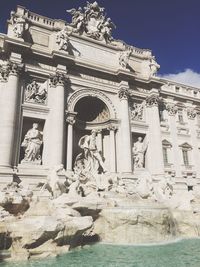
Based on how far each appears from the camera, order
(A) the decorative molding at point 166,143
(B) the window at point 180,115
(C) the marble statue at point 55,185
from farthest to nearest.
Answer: (B) the window at point 180,115
(A) the decorative molding at point 166,143
(C) the marble statue at point 55,185

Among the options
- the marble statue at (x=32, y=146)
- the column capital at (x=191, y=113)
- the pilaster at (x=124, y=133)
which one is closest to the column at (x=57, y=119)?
the marble statue at (x=32, y=146)

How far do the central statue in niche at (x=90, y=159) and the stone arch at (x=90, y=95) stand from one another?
99.7 inches

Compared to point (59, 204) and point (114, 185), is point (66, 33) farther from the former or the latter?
point (59, 204)

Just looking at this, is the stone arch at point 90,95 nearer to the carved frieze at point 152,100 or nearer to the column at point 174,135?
the carved frieze at point 152,100

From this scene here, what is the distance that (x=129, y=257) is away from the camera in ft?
22.9

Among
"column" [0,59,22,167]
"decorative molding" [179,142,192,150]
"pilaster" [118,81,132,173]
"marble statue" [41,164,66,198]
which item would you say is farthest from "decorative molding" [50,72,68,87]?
"decorative molding" [179,142,192,150]

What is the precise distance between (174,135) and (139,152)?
4.32 metres

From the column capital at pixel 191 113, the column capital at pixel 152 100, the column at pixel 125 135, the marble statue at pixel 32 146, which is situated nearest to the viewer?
the marble statue at pixel 32 146

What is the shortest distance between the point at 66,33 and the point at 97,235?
14293 millimetres

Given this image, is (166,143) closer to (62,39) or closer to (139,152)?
(139,152)

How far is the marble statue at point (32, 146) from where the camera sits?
1487cm

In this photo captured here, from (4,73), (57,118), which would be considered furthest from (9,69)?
(57,118)

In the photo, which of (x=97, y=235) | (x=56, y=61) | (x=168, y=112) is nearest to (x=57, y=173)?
(x=97, y=235)

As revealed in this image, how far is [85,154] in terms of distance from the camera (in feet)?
55.2
